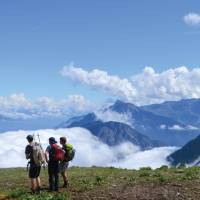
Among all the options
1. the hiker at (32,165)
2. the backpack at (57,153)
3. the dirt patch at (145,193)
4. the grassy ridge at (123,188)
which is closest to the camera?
the dirt patch at (145,193)

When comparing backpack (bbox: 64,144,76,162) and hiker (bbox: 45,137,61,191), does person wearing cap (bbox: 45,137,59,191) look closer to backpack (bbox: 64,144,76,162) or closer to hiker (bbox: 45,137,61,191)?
hiker (bbox: 45,137,61,191)

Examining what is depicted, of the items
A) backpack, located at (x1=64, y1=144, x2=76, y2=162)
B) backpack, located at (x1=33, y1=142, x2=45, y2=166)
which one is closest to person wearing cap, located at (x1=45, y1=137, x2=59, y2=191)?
backpack, located at (x1=33, y1=142, x2=45, y2=166)

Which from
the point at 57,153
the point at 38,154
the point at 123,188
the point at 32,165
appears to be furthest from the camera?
the point at 123,188

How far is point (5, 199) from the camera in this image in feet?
76.3

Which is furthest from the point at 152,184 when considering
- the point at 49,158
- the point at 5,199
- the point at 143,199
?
the point at 5,199

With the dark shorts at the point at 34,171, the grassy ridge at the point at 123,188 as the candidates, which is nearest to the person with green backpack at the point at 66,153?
the grassy ridge at the point at 123,188

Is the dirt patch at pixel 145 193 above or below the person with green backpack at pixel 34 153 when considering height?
below

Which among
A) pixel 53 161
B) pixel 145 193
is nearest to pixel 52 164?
pixel 53 161

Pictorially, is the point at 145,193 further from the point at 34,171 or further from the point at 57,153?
the point at 34,171

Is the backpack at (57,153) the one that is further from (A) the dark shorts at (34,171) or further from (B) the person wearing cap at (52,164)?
(A) the dark shorts at (34,171)

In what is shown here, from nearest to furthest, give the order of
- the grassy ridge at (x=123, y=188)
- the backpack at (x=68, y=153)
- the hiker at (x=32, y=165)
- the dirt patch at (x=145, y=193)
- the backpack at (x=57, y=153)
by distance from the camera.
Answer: the dirt patch at (x=145, y=193)
the grassy ridge at (x=123, y=188)
the hiker at (x=32, y=165)
the backpack at (x=57, y=153)
the backpack at (x=68, y=153)

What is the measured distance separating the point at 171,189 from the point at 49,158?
20.6ft

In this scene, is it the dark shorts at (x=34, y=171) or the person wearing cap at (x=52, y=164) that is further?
the person wearing cap at (x=52, y=164)

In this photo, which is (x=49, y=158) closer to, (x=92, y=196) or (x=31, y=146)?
(x=31, y=146)
